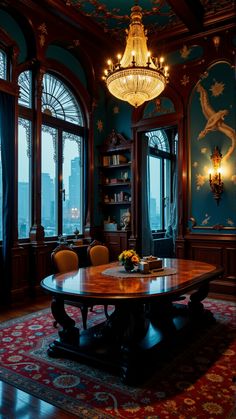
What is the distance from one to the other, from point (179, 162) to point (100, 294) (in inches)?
159

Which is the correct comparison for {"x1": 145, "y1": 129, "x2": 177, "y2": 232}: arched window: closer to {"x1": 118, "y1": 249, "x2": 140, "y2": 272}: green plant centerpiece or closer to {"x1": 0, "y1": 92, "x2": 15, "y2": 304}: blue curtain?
{"x1": 0, "y1": 92, "x2": 15, "y2": 304}: blue curtain

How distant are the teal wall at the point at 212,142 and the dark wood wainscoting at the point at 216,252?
0.19 meters

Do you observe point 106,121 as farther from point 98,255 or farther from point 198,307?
point 198,307

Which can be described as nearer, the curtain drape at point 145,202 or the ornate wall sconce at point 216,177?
the ornate wall sconce at point 216,177

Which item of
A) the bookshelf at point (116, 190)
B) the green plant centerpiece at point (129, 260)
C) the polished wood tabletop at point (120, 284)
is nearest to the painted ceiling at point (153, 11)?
the bookshelf at point (116, 190)

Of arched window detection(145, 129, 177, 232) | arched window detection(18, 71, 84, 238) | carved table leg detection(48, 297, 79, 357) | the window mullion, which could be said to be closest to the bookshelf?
arched window detection(18, 71, 84, 238)

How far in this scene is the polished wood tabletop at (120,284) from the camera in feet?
8.13

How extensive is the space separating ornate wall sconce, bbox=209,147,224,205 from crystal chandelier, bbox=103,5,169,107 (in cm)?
203

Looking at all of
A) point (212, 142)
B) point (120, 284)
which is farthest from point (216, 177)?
point (120, 284)

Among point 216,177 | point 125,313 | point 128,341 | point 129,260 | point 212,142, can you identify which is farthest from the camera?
point 212,142

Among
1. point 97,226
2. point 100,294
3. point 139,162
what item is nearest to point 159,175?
point 139,162

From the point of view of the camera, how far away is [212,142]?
5.71m

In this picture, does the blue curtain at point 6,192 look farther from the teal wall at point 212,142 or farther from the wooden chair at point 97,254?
the teal wall at point 212,142

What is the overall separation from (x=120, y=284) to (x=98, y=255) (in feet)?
5.11
